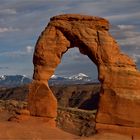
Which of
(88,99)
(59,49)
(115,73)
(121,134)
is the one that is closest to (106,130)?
(121,134)

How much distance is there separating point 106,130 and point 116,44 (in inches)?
270

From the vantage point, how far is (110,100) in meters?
39.9

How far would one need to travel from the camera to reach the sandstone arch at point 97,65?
39781mm

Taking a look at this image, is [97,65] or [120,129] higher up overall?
[97,65]

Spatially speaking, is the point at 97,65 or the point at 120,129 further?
the point at 97,65

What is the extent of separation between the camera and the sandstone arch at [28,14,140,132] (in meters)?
39.8

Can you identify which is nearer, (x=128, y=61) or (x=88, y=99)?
(x=128, y=61)

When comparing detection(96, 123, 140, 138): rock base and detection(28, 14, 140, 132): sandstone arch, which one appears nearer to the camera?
detection(96, 123, 140, 138): rock base

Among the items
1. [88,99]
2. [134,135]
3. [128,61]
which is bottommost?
[88,99]

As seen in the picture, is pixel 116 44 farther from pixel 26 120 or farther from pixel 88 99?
pixel 88 99

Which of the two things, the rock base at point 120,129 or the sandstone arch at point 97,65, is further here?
the sandstone arch at point 97,65

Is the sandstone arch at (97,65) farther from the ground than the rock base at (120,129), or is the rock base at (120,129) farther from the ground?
the sandstone arch at (97,65)

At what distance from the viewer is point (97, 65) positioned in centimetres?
4072

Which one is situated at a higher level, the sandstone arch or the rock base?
the sandstone arch
